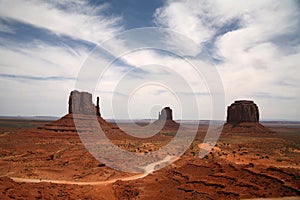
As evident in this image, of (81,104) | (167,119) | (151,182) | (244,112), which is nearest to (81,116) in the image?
(81,104)

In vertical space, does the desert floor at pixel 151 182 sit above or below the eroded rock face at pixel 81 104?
below

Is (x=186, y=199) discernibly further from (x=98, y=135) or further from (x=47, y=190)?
(x=98, y=135)

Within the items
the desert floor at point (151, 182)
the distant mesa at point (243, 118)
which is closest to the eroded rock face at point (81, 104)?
the desert floor at point (151, 182)

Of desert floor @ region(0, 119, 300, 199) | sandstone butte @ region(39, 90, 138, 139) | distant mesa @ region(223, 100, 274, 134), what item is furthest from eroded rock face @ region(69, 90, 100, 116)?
distant mesa @ region(223, 100, 274, 134)

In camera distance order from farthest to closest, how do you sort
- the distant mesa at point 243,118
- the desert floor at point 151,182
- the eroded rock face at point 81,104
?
the distant mesa at point 243,118 → the eroded rock face at point 81,104 → the desert floor at point 151,182

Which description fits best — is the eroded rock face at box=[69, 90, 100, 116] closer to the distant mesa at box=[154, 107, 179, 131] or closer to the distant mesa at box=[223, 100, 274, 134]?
the distant mesa at box=[223, 100, 274, 134]

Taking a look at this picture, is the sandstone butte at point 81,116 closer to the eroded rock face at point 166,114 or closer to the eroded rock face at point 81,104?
the eroded rock face at point 81,104

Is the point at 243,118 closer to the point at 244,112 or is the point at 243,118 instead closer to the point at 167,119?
the point at 244,112
